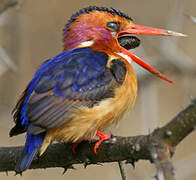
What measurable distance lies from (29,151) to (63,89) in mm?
432

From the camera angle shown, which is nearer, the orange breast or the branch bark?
the branch bark

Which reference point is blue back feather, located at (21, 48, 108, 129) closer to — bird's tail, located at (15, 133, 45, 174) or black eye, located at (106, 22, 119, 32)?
bird's tail, located at (15, 133, 45, 174)

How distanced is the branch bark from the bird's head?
2.52ft

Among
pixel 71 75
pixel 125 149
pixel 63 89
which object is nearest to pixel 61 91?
pixel 63 89

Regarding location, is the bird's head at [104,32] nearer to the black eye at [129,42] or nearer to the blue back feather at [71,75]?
the black eye at [129,42]

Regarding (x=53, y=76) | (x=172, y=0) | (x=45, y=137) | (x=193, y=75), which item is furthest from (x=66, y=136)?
(x=172, y=0)

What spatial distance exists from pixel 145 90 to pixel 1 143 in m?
1.85

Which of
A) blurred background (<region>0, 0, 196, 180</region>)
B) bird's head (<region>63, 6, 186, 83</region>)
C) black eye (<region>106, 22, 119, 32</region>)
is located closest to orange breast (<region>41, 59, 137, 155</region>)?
bird's head (<region>63, 6, 186, 83</region>)

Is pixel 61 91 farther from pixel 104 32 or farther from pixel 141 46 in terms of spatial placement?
pixel 141 46

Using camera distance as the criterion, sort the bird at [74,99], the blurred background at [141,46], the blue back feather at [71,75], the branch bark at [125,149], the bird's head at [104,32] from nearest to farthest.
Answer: the branch bark at [125,149], the bird at [74,99], the blue back feather at [71,75], the bird's head at [104,32], the blurred background at [141,46]

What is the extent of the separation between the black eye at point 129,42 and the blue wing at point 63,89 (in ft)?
1.21

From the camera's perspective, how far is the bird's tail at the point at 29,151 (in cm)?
262

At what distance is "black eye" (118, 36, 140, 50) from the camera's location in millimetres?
3404

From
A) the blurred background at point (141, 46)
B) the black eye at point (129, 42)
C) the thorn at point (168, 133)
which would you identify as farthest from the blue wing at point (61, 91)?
the blurred background at point (141, 46)
